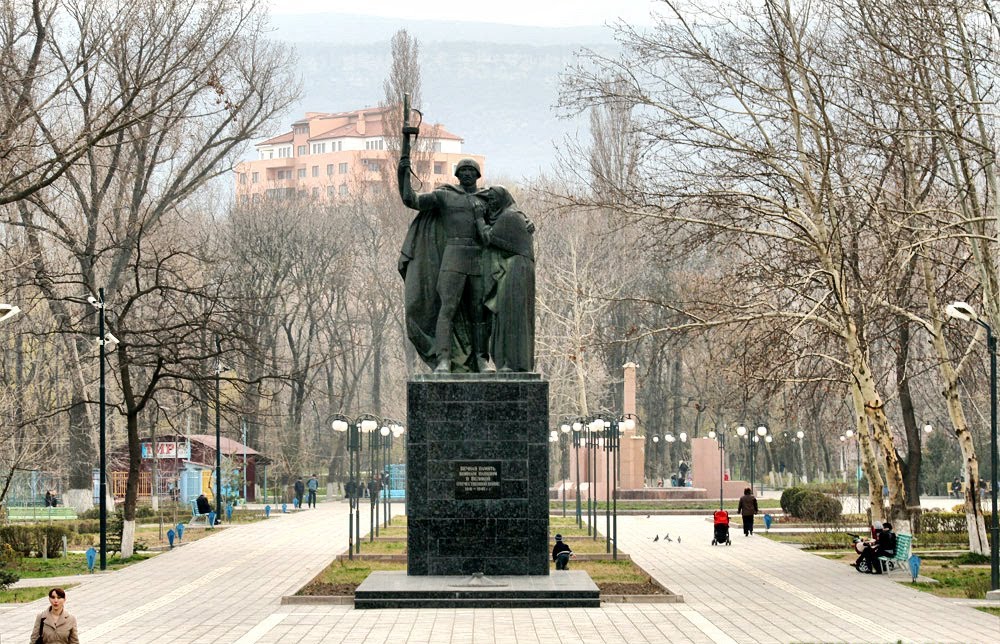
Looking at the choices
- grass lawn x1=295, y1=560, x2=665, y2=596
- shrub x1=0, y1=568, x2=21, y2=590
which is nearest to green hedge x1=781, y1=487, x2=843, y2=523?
grass lawn x1=295, y1=560, x2=665, y2=596

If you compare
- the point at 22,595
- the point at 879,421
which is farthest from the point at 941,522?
the point at 22,595

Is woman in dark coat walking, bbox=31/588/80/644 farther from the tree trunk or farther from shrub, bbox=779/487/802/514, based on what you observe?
shrub, bbox=779/487/802/514

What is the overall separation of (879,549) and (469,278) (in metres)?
9.15

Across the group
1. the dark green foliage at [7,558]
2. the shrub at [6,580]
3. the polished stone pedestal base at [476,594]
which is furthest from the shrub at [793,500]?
the polished stone pedestal base at [476,594]

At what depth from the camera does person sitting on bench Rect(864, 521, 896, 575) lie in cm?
2548

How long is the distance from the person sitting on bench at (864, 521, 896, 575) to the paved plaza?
14.7 inches

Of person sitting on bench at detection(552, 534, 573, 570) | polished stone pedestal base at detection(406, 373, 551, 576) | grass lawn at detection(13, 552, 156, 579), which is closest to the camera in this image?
polished stone pedestal base at detection(406, 373, 551, 576)

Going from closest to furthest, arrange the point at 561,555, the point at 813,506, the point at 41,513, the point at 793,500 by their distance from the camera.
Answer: the point at 561,555
the point at 813,506
the point at 793,500
the point at 41,513

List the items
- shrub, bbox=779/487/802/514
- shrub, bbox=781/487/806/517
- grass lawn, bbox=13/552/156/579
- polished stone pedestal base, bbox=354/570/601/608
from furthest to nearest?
1. shrub, bbox=779/487/802/514
2. shrub, bbox=781/487/806/517
3. grass lawn, bbox=13/552/156/579
4. polished stone pedestal base, bbox=354/570/601/608

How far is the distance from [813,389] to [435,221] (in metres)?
13.1

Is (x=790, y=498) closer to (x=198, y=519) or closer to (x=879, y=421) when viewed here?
(x=198, y=519)

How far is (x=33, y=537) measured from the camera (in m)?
31.2

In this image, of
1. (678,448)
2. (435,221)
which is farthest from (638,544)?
(678,448)

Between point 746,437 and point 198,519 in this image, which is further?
point 746,437
